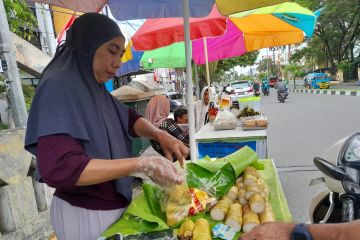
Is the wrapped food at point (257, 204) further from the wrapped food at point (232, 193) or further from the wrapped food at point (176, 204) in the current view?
the wrapped food at point (176, 204)

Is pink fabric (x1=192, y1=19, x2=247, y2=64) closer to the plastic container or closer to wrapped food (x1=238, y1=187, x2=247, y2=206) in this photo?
the plastic container

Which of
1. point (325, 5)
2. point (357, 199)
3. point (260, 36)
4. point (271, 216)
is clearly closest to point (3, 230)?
point (271, 216)

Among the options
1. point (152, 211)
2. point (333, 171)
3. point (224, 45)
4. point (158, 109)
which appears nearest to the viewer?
point (152, 211)

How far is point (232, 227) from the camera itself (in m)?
1.43

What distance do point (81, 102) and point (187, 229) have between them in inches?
27.5

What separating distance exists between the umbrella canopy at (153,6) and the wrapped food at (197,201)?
1.34 metres

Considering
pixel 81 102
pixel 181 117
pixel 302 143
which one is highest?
pixel 81 102

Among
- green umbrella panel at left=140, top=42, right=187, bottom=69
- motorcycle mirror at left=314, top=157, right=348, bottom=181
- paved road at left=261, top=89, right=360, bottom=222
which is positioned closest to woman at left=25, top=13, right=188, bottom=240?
motorcycle mirror at left=314, top=157, right=348, bottom=181

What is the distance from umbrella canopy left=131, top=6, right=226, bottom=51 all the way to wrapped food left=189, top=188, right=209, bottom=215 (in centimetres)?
260

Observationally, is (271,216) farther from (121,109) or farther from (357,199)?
(121,109)

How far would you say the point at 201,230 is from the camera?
138cm

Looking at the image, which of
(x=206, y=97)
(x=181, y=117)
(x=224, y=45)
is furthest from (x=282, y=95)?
(x=181, y=117)

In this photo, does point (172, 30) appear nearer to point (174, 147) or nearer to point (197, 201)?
point (174, 147)

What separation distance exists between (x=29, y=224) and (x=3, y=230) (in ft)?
0.87
